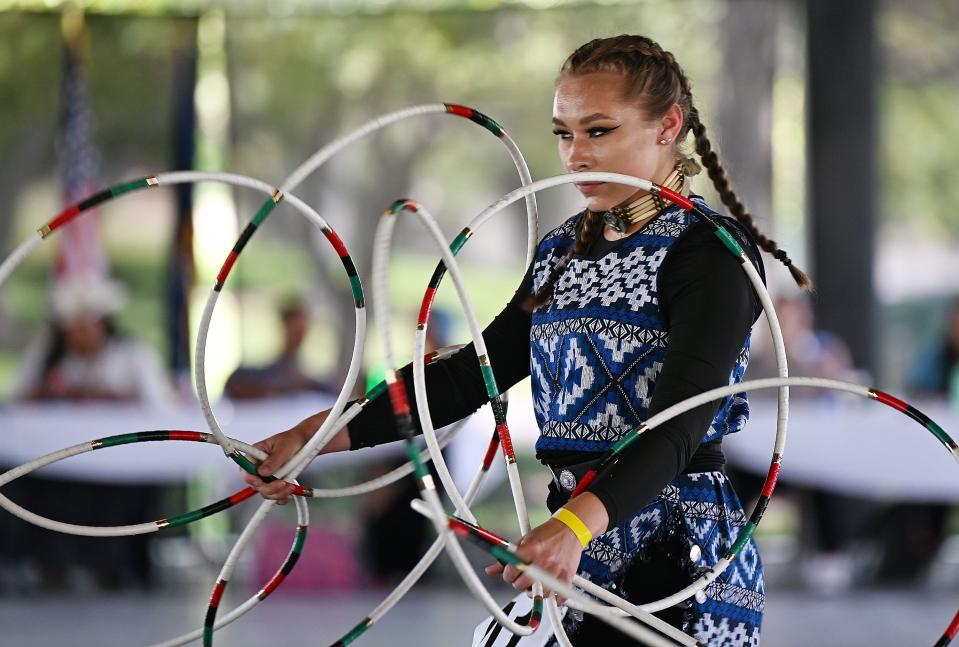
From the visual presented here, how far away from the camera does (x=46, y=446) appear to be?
21.2 ft

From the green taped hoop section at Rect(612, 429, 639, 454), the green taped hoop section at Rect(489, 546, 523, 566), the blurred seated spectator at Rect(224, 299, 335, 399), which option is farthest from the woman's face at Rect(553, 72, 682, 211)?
the blurred seated spectator at Rect(224, 299, 335, 399)

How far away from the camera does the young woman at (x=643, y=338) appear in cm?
187

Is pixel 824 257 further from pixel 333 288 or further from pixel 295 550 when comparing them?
pixel 295 550

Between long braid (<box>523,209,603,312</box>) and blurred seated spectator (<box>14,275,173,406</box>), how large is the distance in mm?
5096

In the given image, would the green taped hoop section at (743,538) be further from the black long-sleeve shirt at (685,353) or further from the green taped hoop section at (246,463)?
the green taped hoop section at (246,463)

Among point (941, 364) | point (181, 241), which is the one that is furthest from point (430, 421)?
point (181, 241)

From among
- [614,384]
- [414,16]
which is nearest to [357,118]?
[414,16]

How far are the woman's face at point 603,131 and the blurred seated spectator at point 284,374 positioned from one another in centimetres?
517

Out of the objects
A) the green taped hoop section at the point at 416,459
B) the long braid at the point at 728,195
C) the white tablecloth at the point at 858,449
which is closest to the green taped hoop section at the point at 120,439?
the green taped hoop section at the point at 416,459

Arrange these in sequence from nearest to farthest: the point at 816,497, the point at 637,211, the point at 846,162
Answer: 1. the point at 637,211
2. the point at 816,497
3. the point at 846,162

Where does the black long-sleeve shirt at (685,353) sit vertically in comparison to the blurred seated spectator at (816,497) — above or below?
below

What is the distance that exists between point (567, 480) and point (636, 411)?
15cm

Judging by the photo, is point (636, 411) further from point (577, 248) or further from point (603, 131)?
point (603, 131)

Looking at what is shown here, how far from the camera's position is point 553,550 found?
161 cm
